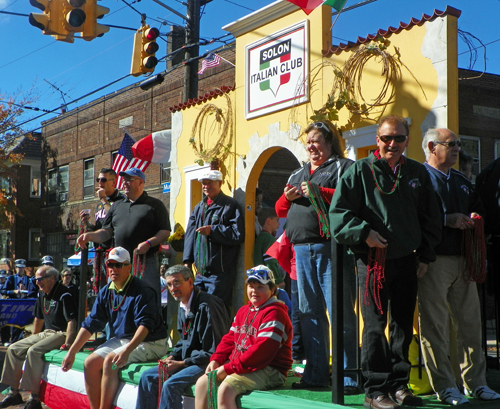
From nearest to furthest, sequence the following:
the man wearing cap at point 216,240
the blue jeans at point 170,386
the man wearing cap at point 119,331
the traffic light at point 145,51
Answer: the blue jeans at point 170,386
the man wearing cap at point 119,331
the man wearing cap at point 216,240
the traffic light at point 145,51

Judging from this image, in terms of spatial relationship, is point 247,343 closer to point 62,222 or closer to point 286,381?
point 286,381

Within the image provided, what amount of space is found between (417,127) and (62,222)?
22.2 m

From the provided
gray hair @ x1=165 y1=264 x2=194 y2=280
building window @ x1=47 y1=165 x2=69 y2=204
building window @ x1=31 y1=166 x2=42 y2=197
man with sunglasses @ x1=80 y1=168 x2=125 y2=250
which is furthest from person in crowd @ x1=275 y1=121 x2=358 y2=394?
building window @ x1=31 y1=166 x2=42 y2=197

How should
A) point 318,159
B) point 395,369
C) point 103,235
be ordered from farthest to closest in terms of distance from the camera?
point 103,235 < point 318,159 < point 395,369

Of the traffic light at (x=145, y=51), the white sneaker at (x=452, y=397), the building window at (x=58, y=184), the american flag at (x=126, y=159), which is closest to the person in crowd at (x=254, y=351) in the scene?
the white sneaker at (x=452, y=397)

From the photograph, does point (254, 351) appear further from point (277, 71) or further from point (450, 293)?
point (277, 71)

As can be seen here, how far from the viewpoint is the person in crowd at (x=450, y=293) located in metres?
4.10

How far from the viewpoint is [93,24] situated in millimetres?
9938

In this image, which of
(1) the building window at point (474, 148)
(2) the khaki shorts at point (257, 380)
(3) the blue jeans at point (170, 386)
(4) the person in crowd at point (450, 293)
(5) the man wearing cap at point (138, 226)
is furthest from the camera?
(1) the building window at point (474, 148)

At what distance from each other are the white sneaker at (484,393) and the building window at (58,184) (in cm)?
2336

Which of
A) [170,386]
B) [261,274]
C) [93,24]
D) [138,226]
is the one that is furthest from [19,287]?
[261,274]

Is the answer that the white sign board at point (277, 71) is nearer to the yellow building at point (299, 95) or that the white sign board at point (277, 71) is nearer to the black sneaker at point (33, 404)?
the yellow building at point (299, 95)

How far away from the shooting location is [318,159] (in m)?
4.84

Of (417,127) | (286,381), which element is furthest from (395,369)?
(417,127)
